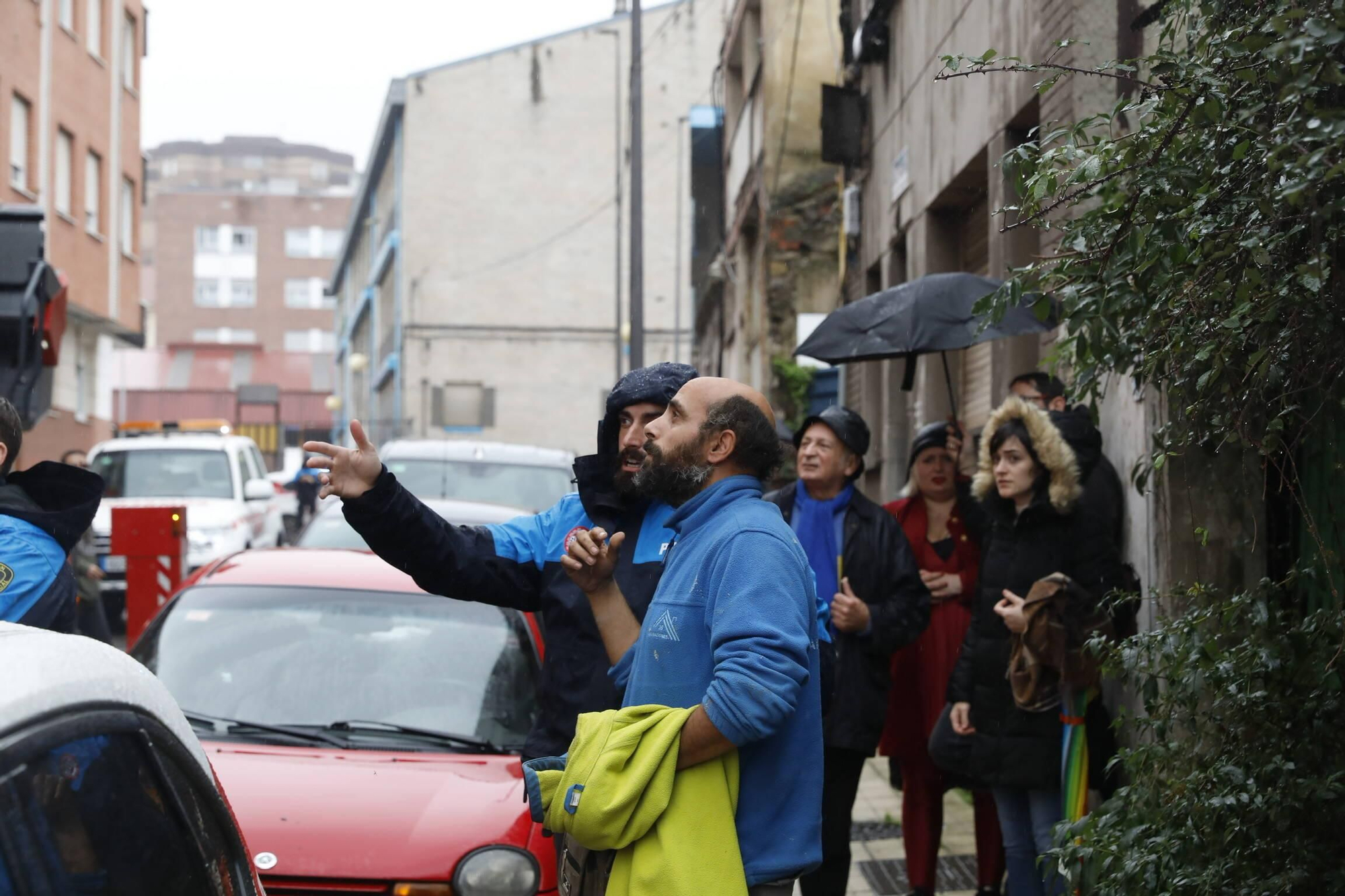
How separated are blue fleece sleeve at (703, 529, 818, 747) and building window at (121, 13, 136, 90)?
99.2 feet

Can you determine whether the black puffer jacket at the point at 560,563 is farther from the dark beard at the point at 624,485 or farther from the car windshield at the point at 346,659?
the car windshield at the point at 346,659

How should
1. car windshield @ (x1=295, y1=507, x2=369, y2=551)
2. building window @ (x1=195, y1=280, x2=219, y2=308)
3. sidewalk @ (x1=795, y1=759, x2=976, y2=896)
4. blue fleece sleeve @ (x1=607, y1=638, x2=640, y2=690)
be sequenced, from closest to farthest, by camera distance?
blue fleece sleeve @ (x1=607, y1=638, x2=640, y2=690) < sidewalk @ (x1=795, y1=759, x2=976, y2=896) < car windshield @ (x1=295, y1=507, x2=369, y2=551) < building window @ (x1=195, y1=280, x2=219, y2=308)

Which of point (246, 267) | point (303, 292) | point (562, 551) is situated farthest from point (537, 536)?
point (246, 267)

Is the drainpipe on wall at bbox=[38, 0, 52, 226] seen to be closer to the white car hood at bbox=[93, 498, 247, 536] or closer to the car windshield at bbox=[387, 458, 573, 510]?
the white car hood at bbox=[93, 498, 247, 536]

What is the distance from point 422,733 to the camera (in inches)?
204

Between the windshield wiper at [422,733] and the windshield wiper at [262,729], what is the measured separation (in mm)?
70

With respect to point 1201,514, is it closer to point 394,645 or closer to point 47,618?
point 394,645

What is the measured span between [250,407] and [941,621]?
6914 cm

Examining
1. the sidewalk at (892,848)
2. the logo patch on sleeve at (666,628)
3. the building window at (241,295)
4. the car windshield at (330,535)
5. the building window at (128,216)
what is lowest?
the sidewalk at (892,848)

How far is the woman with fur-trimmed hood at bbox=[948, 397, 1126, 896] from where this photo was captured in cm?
542

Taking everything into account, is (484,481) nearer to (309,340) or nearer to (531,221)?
(531,221)

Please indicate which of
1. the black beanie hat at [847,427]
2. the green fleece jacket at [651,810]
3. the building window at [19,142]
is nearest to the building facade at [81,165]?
the building window at [19,142]

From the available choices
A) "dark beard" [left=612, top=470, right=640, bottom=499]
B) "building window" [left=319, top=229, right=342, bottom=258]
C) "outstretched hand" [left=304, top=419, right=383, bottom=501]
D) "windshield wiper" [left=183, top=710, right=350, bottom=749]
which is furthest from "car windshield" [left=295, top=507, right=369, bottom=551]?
"building window" [left=319, top=229, right=342, bottom=258]

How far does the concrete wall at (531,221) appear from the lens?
43562mm
